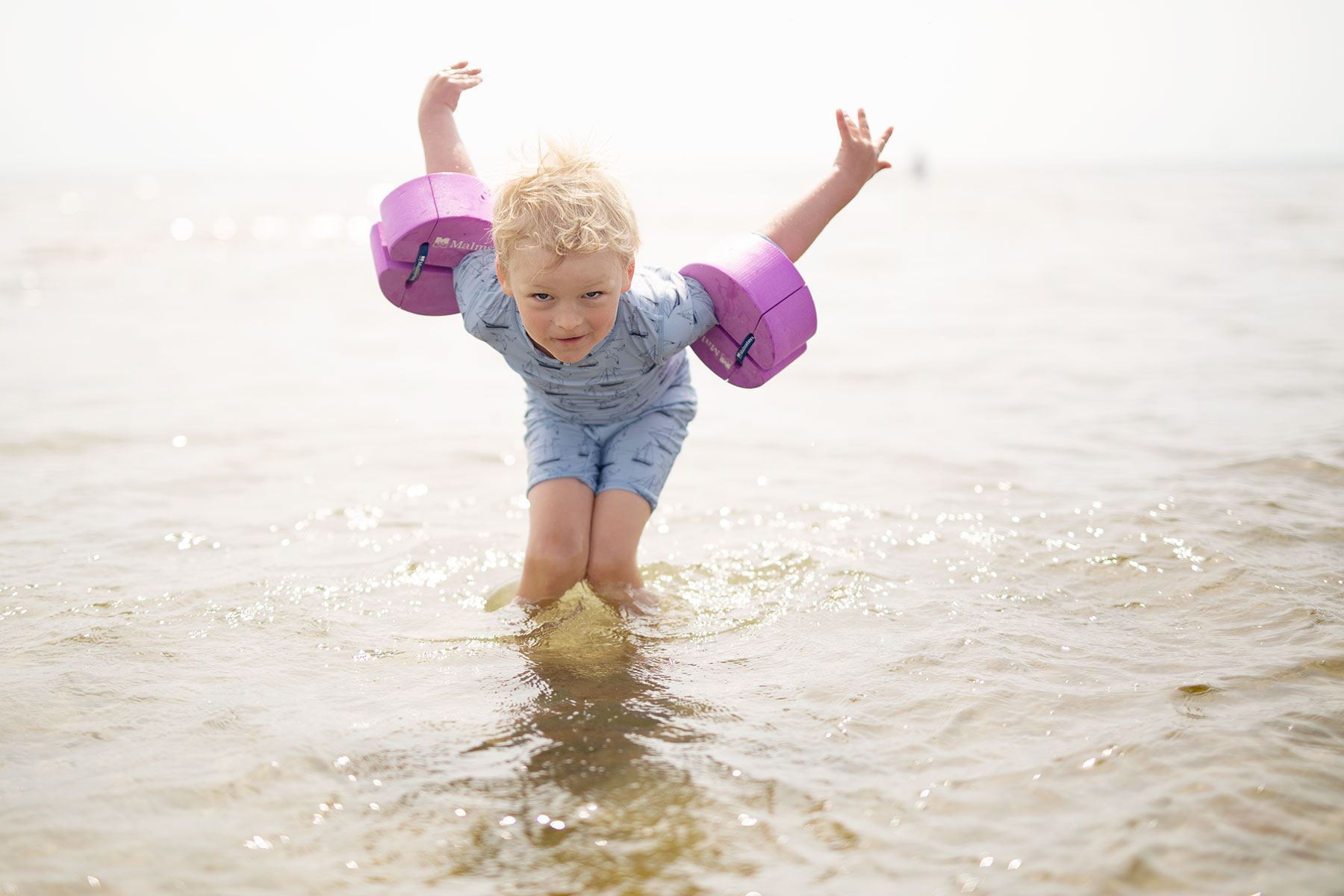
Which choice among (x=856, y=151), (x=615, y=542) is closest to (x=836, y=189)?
(x=856, y=151)

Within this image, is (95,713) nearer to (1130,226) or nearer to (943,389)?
(943,389)

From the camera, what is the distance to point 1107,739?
8.98 ft

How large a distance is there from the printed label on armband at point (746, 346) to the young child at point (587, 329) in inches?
5.7

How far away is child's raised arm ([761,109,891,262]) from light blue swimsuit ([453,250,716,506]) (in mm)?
375

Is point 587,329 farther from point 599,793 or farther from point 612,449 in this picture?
point 599,793

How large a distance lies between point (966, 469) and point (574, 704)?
3203 millimetres

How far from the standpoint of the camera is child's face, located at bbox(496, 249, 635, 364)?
3.32 m

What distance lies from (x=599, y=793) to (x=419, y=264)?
2216 mm

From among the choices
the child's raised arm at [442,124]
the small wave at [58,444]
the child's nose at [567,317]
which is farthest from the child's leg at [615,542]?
the small wave at [58,444]

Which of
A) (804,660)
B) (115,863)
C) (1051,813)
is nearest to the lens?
(115,863)

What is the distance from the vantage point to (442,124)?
4.20m

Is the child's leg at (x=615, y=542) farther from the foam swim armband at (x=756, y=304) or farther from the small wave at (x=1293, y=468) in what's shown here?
the small wave at (x=1293, y=468)

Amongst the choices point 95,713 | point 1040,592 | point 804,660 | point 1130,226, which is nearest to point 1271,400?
point 1040,592

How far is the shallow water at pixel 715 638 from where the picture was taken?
233 cm
